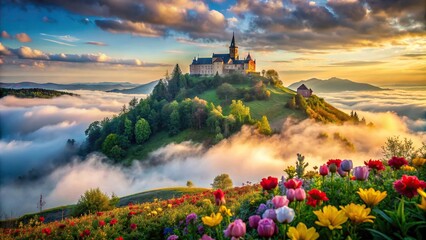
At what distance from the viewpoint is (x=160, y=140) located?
94.6 metres

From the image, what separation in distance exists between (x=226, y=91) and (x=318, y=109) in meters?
25.2

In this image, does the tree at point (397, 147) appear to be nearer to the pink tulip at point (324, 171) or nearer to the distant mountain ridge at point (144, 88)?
the pink tulip at point (324, 171)

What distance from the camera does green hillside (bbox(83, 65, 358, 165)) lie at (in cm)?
8544

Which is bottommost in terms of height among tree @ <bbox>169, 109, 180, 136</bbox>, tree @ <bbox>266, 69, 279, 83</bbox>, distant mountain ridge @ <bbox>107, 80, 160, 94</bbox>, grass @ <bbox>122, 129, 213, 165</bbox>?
grass @ <bbox>122, 129, 213, 165</bbox>

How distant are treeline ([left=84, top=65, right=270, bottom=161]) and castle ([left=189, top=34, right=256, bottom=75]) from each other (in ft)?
26.9

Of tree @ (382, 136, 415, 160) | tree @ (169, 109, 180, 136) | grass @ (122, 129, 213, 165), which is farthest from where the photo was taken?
grass @ (122, 129, 213, 165)

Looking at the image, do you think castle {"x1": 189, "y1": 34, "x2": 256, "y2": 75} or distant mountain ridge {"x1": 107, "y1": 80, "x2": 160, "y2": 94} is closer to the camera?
distant mountain ridge {"x1": 107, "y1": 80, "x2": 160, "y2": 94}

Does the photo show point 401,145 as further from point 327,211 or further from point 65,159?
point 65,159

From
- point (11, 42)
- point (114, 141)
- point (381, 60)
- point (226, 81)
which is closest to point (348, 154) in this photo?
point (226, 81)

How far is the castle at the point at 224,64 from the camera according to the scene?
107 meters

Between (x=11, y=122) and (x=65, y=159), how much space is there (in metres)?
43.8

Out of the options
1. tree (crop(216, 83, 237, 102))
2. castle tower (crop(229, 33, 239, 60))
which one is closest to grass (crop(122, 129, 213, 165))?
tree (crop(216, 83, 237, 102))

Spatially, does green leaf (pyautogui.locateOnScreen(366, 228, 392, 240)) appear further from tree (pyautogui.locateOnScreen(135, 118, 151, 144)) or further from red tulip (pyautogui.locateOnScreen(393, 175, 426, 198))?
tree (pyautogui.locateOnScreen(135, 118, 151, 144))

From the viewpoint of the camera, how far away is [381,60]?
2014 cm
